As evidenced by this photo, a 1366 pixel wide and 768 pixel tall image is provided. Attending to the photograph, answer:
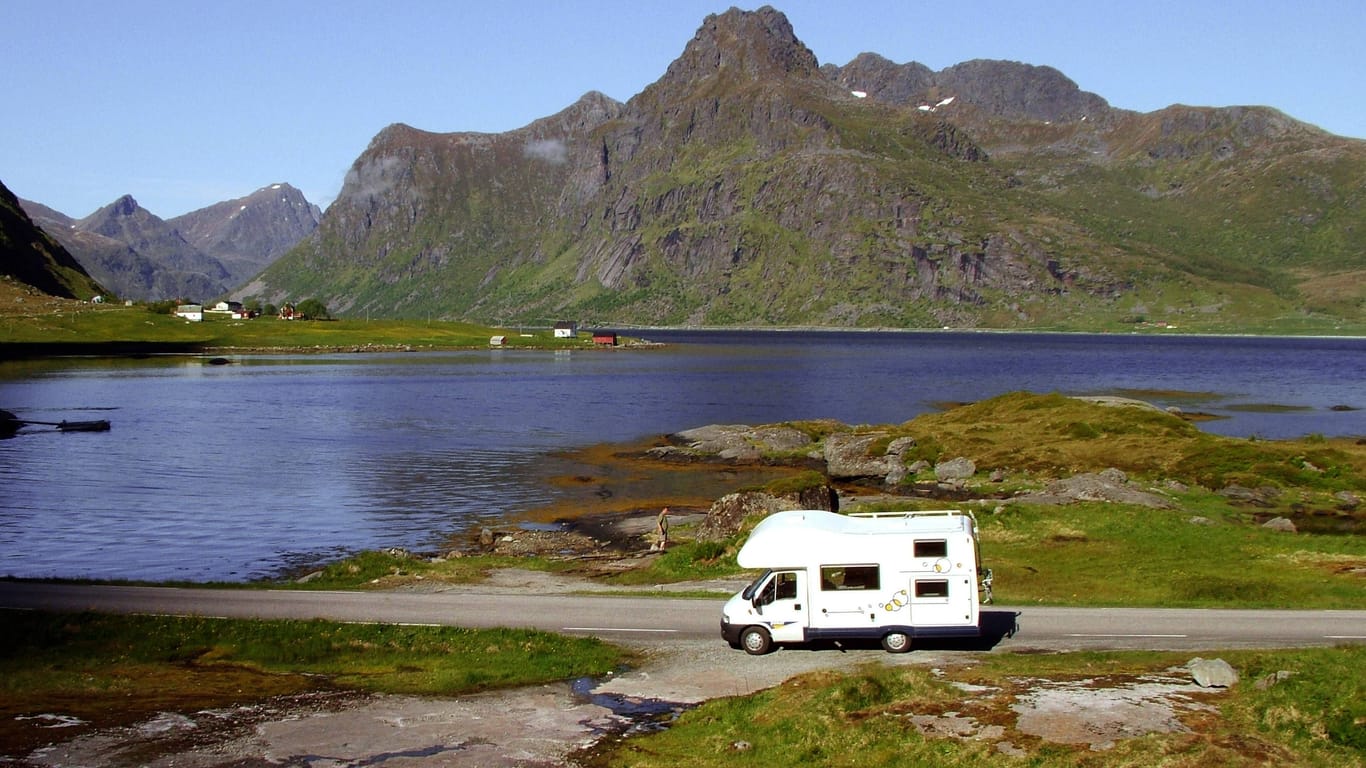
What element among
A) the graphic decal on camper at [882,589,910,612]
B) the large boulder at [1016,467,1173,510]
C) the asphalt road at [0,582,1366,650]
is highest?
the graphic decal on camper at [882,589,910,612]

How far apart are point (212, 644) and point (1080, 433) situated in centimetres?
6660

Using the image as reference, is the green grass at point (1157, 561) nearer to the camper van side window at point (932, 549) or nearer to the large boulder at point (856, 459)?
the camper van side window at point (932, 549)

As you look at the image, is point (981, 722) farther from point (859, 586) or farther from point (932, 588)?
point (859, 586)

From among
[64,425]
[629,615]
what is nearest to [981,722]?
[629,615]

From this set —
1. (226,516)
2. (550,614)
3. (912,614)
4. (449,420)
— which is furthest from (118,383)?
(912,614)

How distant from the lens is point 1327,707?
73.8 feet

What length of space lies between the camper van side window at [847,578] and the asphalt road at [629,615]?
2674mm

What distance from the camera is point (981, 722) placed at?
22.9m

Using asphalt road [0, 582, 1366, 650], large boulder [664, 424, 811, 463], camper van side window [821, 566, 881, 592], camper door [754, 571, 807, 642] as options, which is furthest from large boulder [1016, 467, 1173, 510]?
large boulder [664, 424, 811, 463]

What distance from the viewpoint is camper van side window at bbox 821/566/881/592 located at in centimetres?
2886

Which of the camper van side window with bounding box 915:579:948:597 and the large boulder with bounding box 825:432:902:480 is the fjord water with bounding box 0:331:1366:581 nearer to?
the large boulder with bounding box 825:432:902:480

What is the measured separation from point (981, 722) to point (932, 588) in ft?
20.7

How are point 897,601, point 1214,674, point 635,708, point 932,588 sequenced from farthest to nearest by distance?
point 932,588
point 897,601
point 635,708
point 1214,674

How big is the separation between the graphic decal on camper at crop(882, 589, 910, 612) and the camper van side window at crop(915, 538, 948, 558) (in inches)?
44.3
